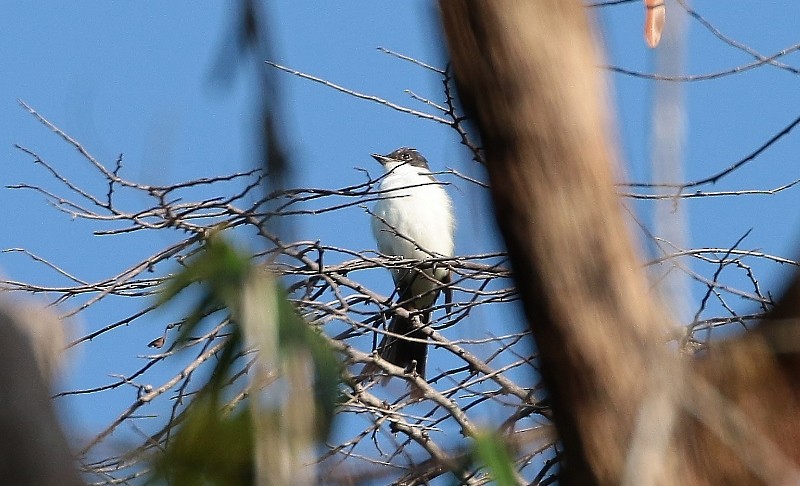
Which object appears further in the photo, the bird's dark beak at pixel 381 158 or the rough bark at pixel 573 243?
the bird's dark beak at pixel 381 158

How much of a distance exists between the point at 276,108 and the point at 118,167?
2456mm

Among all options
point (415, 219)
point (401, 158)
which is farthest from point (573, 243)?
point (401, 158)

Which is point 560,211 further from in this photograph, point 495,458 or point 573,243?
point 495,458

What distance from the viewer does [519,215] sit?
160 centimetres

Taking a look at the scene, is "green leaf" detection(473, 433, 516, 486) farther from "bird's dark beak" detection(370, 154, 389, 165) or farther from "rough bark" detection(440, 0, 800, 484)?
"bird's dark beak" detection(370, 154, 389, 165)

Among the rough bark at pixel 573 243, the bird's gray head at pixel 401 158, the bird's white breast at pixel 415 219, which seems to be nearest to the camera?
the rough bark at pixel 573 243

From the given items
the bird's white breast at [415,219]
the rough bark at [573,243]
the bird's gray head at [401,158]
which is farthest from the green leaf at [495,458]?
the bird's gray head at [401,158]

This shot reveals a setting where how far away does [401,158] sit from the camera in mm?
9039

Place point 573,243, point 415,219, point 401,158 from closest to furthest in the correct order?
point 573,243 < point 415,219 < point 401,158

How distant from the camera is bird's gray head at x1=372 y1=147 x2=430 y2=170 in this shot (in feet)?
29.5

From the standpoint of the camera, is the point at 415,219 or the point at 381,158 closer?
the point at 415,219

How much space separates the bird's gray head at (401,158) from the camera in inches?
354

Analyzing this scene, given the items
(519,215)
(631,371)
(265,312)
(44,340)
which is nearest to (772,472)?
(631,371)

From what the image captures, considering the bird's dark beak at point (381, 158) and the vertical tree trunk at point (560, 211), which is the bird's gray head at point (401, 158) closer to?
the bird's dark beak at point (381, 158)
